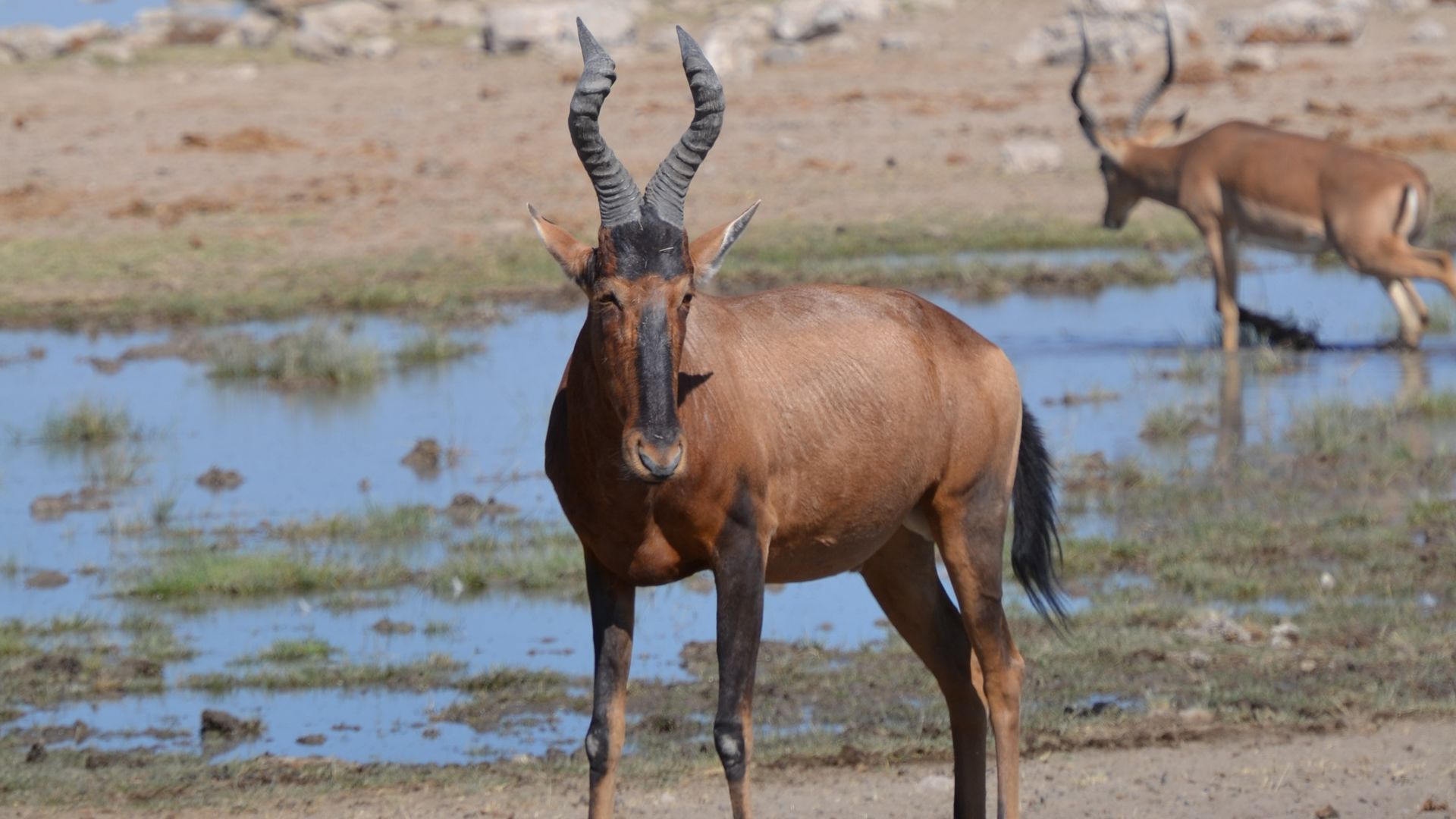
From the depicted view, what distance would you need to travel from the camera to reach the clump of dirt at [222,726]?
278 inches

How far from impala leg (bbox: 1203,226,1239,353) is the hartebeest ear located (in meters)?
10.1

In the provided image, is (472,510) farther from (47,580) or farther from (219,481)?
(47,580)

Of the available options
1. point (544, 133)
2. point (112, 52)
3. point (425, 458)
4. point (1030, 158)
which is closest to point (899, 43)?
point (544, 133)

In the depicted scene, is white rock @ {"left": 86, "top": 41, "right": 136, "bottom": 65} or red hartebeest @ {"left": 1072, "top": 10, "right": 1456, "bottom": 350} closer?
red hartebeest @ {"left": 1072, "top": 10, "right": 1456, "bottom": 350}

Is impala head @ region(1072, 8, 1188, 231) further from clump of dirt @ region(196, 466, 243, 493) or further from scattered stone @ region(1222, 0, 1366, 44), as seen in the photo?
scattered stone @ region(1222, 0, 1366, 44)

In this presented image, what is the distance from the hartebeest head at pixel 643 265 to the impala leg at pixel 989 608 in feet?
3.71

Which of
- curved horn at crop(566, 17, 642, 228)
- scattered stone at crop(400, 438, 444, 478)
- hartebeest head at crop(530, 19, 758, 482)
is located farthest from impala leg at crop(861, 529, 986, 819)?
scattered stone at crop(400, 438, 444, 478)

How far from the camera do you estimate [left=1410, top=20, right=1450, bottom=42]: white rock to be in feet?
92.0

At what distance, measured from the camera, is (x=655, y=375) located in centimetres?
470

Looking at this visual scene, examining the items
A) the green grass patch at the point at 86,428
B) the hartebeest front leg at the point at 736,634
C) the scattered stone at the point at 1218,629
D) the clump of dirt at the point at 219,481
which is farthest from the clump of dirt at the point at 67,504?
the hartebeest front leg at the point at 736,634

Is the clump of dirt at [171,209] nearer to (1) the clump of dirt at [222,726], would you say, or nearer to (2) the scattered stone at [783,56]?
(2) the scattered stone at [783,56]

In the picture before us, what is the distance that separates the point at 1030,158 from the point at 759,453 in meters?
17.1

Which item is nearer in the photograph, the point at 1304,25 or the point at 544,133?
the point at 544,133

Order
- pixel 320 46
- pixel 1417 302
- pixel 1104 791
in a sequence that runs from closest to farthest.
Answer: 1. pixel 1104 791
2. pixel 1417 302
3. pixel 320 46
